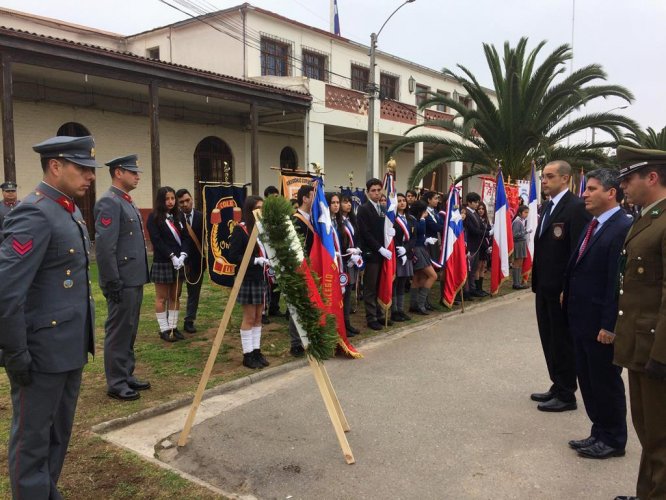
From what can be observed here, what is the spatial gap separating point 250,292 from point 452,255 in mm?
4692

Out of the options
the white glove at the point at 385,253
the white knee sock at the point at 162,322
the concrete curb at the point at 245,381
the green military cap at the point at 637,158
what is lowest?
the concrete curb at the point at 245,381

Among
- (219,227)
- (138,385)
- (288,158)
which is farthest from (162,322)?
(288,158)

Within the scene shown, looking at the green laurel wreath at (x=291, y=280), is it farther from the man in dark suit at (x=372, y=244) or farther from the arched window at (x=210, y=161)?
the arched window at (x=210, y=161)

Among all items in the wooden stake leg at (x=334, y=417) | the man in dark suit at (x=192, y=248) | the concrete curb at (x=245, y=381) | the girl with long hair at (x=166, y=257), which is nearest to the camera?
the wooden stake leg at (x=334, y=417)

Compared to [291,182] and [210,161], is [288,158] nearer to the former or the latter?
[210,161]

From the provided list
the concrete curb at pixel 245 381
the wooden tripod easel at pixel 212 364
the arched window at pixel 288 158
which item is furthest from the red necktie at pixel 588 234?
the arched window at pixel 288 158

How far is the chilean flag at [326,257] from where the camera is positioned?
6094mm

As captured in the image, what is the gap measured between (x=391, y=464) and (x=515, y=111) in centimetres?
1311

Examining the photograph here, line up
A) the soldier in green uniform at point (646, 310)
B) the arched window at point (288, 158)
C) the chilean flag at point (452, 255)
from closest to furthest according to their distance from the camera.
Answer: the soldier in green uniform at point (646, 310) → the chilean flag at point (452, 255) → the arched window at point (288, 158)

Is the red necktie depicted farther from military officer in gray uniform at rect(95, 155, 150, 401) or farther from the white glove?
military officer in gray uniform at rect(95, 155, 150, 401)

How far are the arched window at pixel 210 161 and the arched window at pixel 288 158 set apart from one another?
262 cm

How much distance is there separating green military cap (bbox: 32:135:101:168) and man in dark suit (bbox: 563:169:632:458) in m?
3.33

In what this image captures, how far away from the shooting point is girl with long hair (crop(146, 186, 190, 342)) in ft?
21.0

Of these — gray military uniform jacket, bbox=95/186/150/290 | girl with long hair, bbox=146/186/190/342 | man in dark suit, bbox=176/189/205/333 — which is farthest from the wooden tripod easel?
man in dark suit, bbox=176/189/205/333
